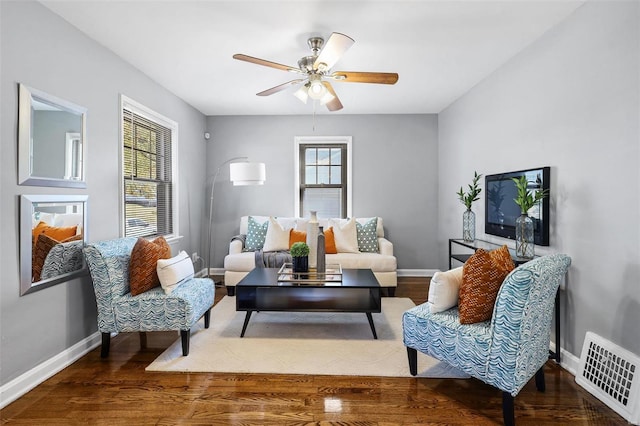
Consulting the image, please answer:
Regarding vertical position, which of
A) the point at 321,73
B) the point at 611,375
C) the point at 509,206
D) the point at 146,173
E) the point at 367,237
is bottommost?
the point at 611,375

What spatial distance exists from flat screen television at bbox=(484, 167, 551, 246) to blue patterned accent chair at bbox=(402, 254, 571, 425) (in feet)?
2.54

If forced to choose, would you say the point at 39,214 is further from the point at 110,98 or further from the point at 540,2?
the point at 540,2

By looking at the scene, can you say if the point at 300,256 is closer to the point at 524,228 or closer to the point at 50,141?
the point at 524,228

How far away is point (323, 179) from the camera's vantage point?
5359 mm

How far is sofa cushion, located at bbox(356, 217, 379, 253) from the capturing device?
15.0 ft

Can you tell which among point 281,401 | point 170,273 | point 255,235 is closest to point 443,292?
point 281,401

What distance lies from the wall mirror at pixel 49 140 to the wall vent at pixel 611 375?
3.74 meters

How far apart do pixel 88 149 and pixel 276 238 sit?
2351 mm

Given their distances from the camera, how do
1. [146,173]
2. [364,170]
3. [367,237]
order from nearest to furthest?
[146,173] < [367,237] < [364,170]

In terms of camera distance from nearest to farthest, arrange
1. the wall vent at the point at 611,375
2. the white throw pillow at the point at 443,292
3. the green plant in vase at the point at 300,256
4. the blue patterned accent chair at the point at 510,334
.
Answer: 1. the blue patterned accent chair at the point at 510,334
2. the wall vent at the point at 611,375
3. the white throw pillow at the point at 443,292
4. the green plant in vase at the point at 300,256

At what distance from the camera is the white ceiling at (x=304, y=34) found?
89.7 inches

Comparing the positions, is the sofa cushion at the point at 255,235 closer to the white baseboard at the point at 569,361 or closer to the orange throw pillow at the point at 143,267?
the orange throw pillow at the point at 143,267

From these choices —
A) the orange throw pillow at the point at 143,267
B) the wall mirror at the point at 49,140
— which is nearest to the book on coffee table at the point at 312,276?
the orange throw pillow at the point at 143,267

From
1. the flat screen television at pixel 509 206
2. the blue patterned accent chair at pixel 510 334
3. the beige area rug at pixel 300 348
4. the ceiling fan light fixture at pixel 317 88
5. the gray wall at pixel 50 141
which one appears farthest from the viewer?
the ceiling fan light fixture at pixel 317 88
